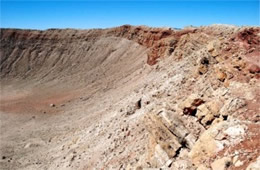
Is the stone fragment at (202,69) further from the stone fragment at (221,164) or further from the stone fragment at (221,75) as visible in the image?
the stone fragment at (221,164)

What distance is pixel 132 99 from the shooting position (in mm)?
30672

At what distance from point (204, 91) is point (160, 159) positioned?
6.39 meters

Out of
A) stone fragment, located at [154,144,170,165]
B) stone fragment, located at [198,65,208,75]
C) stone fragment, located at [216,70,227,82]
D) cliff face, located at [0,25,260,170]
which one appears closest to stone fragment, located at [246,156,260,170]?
cliff face, located at [0,25,260,170]

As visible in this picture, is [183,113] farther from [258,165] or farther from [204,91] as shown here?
[258,165]

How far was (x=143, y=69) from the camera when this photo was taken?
42.1 m

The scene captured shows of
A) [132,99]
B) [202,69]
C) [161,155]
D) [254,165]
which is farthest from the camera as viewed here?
[132,99]

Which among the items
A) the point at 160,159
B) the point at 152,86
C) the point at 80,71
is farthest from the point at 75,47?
the point at 160,159

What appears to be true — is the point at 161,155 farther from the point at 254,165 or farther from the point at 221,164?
the point at 254,165

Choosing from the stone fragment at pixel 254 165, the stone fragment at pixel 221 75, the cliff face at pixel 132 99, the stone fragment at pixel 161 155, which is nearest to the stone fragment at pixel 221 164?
the cliff face at pixel 132 99

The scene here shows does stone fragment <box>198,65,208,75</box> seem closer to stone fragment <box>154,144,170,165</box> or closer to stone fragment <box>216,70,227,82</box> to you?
stone fragment <box>216,70,227,82</box>

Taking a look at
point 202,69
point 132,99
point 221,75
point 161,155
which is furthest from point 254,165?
point 132,99

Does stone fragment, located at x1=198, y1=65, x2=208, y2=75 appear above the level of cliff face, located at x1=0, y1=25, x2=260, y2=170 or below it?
above

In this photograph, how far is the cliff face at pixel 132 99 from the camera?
14.9 meters

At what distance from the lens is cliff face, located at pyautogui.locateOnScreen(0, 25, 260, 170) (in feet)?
48.9
